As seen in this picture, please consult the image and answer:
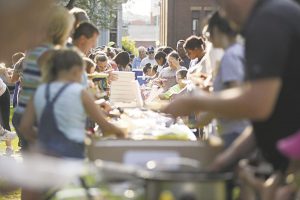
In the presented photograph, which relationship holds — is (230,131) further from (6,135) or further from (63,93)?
(6,135)

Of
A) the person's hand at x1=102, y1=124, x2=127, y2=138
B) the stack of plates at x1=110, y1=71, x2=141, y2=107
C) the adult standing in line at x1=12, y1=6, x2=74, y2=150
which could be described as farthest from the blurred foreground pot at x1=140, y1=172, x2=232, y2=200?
the stack of plates at x1=110, y1=71, x2=141, y2=107

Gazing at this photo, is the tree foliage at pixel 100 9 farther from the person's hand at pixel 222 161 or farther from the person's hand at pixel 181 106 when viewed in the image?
the person's hand at pixel 181 106

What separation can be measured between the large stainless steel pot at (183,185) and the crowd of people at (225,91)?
0.34 m

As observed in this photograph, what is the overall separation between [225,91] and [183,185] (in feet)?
2.40

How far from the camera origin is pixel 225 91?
3.60m

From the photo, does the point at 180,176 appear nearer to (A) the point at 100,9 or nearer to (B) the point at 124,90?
(B) the point at 124,90

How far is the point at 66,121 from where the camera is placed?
16.2 ft

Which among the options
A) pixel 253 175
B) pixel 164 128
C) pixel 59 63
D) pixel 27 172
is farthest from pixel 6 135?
pixel 27 172

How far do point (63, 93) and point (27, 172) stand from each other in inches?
108

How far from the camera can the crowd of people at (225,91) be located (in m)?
3.22

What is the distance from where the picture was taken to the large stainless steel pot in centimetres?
301

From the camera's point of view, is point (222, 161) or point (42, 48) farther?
point (42, 48)

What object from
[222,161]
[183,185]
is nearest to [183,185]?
[183,185]

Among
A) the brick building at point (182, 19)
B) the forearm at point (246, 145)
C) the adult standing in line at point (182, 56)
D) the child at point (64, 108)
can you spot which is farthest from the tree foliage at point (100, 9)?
the forearm at point (246, 145)
